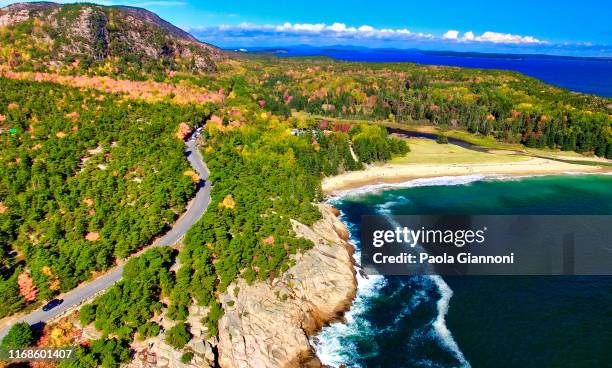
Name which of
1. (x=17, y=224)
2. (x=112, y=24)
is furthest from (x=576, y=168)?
(x=112, y=24)

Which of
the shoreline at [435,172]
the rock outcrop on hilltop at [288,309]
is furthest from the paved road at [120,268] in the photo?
the shoreline at [435,172]

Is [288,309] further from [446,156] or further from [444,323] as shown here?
[446,156]

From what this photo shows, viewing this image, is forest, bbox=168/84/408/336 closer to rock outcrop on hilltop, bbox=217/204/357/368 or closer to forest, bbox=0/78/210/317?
rock outcrop on hilltop, bbox=217/204/357/368

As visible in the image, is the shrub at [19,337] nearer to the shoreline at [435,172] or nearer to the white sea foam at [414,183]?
the white sea foam at [414,183]

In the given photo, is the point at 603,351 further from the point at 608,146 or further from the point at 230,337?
the point at 608,146

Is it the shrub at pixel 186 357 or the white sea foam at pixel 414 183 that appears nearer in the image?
the shrub at pixel 186 357

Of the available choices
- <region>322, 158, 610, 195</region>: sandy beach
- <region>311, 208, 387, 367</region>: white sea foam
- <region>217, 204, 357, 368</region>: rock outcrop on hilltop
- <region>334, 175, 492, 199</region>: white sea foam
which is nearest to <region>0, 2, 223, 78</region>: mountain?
<region>322, 158, 610, 195</region>: sandy beach

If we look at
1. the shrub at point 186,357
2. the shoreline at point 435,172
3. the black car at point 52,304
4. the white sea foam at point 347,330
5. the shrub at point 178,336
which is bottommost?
the white sea foam at point 347,330
